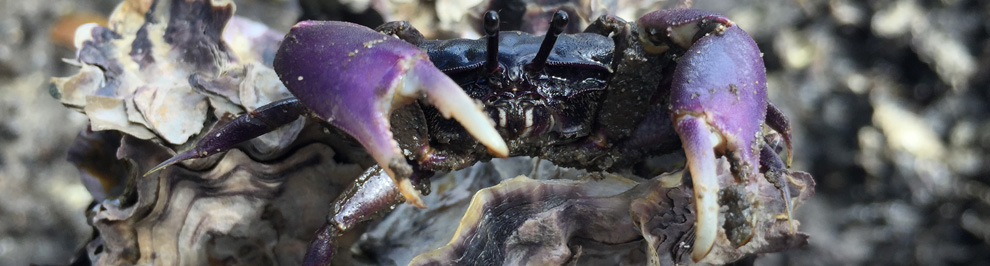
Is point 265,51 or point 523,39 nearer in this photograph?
point 523,39

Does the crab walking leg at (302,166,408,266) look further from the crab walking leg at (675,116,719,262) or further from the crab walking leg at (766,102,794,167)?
the crab walking leg at (766,102,794,167)

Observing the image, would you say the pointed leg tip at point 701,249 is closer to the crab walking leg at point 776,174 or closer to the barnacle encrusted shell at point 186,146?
the crab walking leg at point 776,174

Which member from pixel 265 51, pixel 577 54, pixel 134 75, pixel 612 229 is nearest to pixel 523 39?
pixel 577 54

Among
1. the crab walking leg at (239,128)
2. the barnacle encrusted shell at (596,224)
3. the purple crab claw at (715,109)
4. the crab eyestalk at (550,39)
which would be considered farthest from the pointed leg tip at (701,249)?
the crab walking leg at (239,128)

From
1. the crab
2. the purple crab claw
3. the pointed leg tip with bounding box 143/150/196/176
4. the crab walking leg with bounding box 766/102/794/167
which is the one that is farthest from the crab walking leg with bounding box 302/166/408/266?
the crab walking leg with bounding box 766/102/794/167

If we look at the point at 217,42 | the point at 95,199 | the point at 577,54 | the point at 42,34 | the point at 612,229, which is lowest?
the point at 95,199

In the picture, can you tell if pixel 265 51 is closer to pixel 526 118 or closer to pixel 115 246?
pixel 115 246

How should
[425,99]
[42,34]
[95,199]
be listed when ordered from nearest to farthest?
[425,99] < [95,199] < [42,34]
